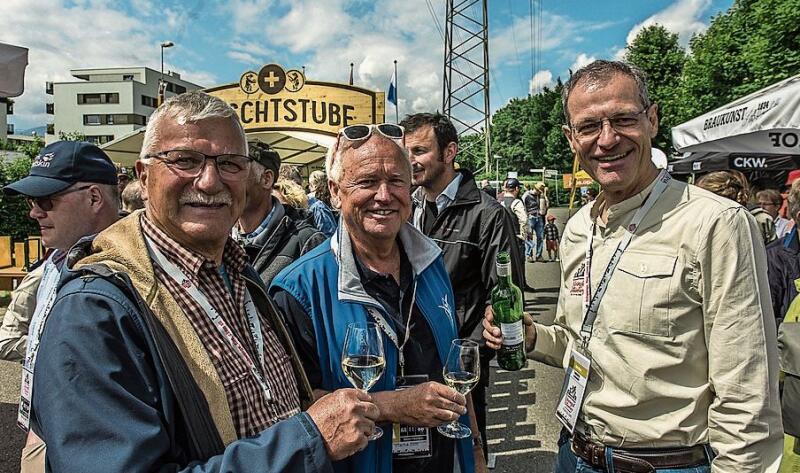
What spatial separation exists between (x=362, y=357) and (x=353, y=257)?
501mm

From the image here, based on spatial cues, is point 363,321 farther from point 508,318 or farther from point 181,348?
point 508,318

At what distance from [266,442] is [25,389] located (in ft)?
5.29

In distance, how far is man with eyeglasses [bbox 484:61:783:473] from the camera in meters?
1.76

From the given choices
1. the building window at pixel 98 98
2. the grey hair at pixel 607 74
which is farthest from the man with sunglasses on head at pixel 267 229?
the building window at pixel 98 98

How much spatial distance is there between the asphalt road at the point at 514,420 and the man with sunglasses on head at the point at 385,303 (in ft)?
7.97

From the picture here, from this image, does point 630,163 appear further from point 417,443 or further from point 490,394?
point 490,394

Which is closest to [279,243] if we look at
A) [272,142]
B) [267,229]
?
[267,229]

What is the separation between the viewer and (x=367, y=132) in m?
2.21

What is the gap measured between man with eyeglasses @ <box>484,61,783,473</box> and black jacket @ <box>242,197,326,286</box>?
177 cm

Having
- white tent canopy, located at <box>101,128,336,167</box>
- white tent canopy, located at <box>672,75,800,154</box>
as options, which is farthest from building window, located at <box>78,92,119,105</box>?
white tent canopy, located at <box>672,75,800,154</box>

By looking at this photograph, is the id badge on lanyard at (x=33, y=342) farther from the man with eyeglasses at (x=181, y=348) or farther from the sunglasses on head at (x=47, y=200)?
the man with eyeglasses at (x=181, y=348)

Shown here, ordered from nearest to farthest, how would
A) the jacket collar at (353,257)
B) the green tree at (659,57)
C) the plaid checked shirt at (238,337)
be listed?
1. the plaid checked shirt at (238,337)
2. the jacket collar at (353,257)
3. the green tree at (659,57)

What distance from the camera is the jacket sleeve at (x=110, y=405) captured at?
113 centimetres

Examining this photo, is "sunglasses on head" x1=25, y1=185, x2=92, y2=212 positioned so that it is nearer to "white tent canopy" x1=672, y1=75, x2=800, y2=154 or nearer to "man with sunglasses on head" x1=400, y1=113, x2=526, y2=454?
"man with sunglasses on head" x1=400, y1=113, x2=526, y2=454
